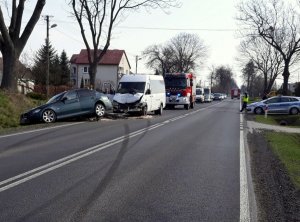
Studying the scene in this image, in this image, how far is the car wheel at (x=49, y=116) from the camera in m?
21.0

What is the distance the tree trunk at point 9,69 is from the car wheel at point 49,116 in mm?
5068

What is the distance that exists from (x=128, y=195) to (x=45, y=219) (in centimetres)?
167

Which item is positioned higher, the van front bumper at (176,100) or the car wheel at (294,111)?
the van front bumper at (176,100)

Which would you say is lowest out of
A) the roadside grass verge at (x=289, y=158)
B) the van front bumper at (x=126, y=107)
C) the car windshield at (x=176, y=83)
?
the roadside grass verge at (x=289, y=158)

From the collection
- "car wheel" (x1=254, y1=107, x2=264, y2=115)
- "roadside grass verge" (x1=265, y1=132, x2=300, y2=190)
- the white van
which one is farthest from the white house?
"roadside grass verge" (x1=265, y1=132, x2=300, y2=190)

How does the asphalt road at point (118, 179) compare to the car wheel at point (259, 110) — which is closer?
the asphalt road at point (118, 179)

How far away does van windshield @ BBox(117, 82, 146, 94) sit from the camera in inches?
1046

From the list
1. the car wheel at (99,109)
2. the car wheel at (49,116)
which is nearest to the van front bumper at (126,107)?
the car wheel at (99,109)

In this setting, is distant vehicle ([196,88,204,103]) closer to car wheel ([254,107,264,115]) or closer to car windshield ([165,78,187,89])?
car windshield ([165,78,187,89])

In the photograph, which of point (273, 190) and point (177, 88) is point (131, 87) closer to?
point (177, 88)

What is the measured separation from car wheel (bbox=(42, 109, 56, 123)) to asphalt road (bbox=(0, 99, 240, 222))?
648 cm

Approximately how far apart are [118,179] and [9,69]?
18516mm

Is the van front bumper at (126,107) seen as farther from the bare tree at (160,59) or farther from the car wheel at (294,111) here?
the bare tree at (160,59)

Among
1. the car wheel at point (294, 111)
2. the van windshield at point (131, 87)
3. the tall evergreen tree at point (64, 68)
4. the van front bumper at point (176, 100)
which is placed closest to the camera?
the van windshield at point (131, 87)
